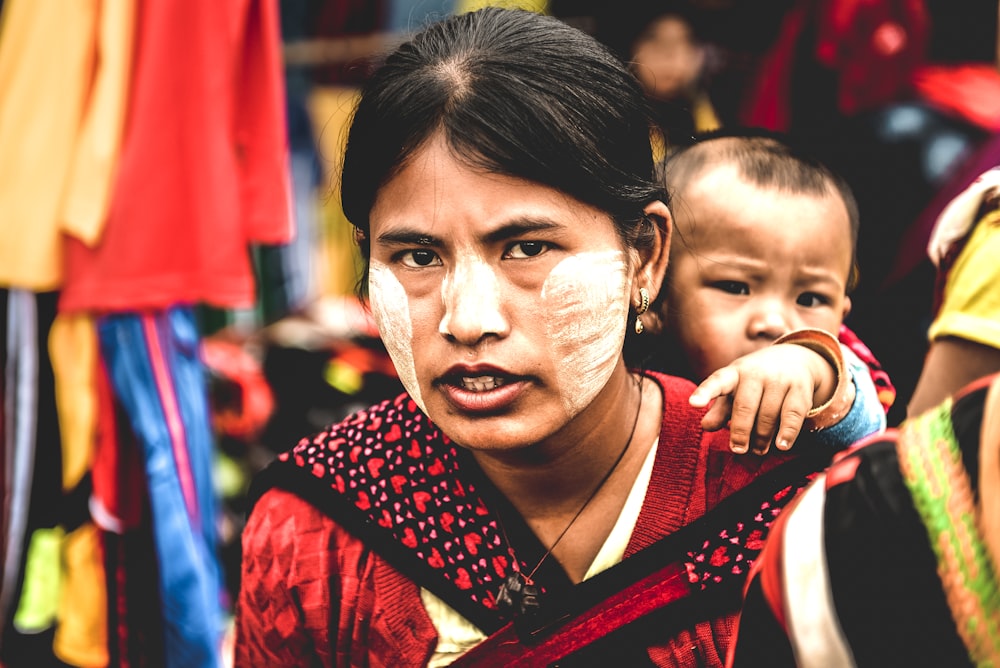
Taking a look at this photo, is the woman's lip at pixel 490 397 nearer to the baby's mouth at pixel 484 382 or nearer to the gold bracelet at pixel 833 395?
the baby's mouth at pixel 484 382

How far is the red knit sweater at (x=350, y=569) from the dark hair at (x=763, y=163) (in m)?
0.41

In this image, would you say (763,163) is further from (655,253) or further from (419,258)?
(419,258)

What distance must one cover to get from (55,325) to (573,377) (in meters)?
1.52

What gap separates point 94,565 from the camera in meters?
2.53

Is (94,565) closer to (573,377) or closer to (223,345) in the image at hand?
(223,345)

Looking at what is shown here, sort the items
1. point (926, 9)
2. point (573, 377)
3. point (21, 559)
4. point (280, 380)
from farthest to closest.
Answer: point (280, 380), point (926, 9), point (21, 559), point (573, 377)

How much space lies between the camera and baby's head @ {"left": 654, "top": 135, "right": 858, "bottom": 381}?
5.65ft

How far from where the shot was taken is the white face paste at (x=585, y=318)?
1.34 metres

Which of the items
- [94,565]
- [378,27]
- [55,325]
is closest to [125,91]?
[55,325]

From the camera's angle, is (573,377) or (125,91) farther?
(125,91)

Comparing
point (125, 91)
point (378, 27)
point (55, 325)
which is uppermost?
point (378, 27)

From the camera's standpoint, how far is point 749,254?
1729 mm

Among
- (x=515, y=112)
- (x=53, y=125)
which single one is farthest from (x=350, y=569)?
(x=53, y=125)

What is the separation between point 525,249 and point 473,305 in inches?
4.2
